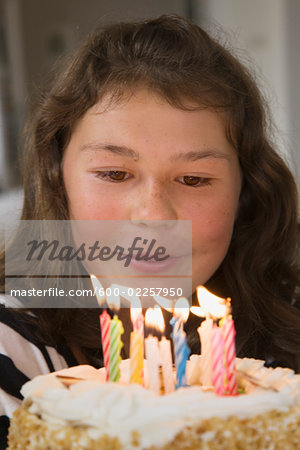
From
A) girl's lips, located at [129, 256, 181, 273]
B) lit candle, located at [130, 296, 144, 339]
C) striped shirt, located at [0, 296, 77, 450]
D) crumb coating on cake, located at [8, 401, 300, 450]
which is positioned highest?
lit candle, located at [130, 296, 144, 339]

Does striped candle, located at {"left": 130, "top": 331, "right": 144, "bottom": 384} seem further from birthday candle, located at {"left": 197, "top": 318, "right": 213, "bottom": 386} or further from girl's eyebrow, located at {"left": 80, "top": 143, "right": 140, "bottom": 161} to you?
girl's eyebrow, located at {"left": 80, "top": 143, "right": 140, "bottom": 161}

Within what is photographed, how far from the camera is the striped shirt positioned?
95 cm

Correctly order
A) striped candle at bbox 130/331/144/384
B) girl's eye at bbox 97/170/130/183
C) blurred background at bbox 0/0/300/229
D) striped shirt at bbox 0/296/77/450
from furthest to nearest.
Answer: blurred background at bbox 0/0/300/229 → girl's eye at bbox 97/170/130/183 → striped shirt at bbox 0/296/77/450 → striped candle at bbox 130/331/144/384

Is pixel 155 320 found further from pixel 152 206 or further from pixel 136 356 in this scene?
pixel 152 206

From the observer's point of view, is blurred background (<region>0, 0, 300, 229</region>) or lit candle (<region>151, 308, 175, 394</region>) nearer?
lit candle (<region>151, 308, 175, 394</region>)

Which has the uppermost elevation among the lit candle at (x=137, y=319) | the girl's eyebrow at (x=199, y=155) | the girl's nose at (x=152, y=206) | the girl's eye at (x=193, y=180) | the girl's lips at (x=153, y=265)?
the girl's eyebrow at (x=199, y=155)

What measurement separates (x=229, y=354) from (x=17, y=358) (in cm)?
47

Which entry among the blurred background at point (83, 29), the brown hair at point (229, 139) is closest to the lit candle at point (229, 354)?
the brown hair at point (229, 139)

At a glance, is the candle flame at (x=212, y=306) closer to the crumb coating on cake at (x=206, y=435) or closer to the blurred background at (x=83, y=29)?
the crumb coating on cake at (x=206, y=435)

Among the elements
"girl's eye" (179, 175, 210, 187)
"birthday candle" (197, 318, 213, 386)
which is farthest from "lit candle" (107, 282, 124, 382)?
"girl's eye" (179, 175, 210, 187)

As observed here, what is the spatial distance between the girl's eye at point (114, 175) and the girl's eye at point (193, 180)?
10 centimetres

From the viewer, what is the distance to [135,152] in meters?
1.03

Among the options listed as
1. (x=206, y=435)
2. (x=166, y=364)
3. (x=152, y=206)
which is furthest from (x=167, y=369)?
(x=152, y=206)

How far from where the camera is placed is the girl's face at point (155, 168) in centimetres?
103
